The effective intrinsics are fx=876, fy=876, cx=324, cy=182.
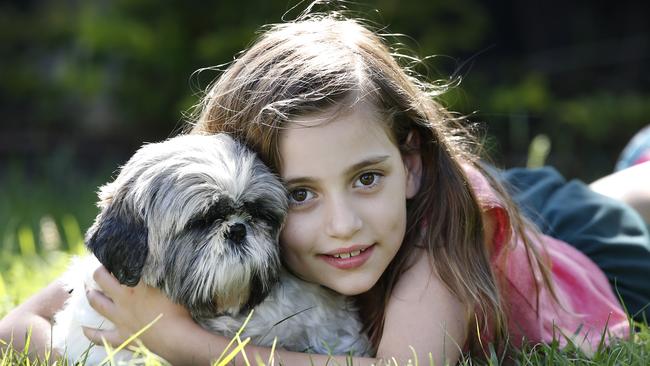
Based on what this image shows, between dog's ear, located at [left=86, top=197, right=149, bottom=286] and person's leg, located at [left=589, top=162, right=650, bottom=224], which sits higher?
dog's ear, located at [left=86, top=197, right=149, bottom=286]

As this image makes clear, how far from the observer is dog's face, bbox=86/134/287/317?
240 cm

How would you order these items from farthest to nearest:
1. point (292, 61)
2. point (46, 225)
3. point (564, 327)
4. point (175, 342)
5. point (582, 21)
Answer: point (582, 21) → point (46, 225) → point (564, 327) → point (292, 61) → point (175, 342)

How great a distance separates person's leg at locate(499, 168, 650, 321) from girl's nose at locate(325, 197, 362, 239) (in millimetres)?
1262

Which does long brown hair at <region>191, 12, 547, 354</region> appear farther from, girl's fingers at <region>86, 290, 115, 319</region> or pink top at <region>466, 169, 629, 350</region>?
girl's fingers at <region>86, 290, 115, 319</region>

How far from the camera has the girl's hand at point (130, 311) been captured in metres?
2.63

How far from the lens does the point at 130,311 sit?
106 inches

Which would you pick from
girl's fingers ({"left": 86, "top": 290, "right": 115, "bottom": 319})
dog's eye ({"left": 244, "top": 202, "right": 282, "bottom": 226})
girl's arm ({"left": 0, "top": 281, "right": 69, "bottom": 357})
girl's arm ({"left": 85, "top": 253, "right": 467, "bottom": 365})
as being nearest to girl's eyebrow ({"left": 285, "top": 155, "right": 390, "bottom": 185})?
dog's eye ({"left": 244, "top": 202, "right": 282, "bottom": 226})

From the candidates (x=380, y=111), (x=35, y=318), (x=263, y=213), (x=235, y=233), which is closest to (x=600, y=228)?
(x=380, y=111)

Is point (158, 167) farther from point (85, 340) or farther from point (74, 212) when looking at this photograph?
point (74, 212)

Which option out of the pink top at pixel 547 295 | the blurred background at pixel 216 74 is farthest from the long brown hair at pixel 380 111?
the blurred background at pixel 216 74

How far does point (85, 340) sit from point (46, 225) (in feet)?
7.67

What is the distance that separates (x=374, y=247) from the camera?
274cm

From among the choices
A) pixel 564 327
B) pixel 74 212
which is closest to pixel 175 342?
pixel 564 327

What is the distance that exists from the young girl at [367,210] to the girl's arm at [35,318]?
5 centimetres
